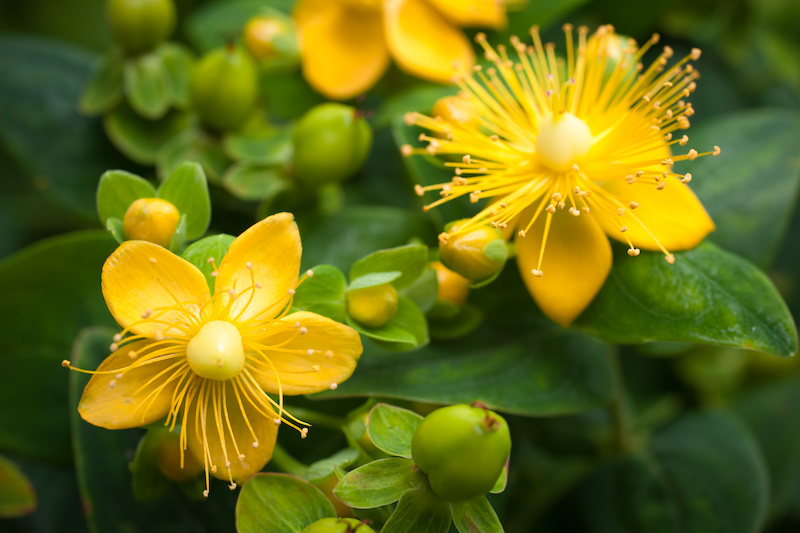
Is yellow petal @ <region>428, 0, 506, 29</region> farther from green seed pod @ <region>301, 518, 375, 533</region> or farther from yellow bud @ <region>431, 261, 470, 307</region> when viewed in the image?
green seed pod @ <region>301, 518, 375, 533</region>

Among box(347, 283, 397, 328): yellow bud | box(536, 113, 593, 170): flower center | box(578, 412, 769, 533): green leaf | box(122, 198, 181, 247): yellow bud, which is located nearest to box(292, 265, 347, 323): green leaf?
box(347, 283, 397, 328): yellow bud

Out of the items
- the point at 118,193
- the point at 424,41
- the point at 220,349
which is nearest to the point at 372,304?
the point at 220,349

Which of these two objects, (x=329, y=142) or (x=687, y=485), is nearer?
(x=329, y=142)

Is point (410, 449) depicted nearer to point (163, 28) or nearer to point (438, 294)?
point (438, 294)

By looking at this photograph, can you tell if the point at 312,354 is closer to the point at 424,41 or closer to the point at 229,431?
the point at 229,431

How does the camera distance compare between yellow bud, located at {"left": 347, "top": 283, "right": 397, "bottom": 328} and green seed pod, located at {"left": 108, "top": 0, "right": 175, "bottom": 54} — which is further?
green seed pod, located at {"left": 108, "top": 0, "right": 175, "bottom": 54}

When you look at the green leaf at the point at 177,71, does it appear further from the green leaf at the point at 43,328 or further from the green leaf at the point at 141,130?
the green leaf at the point at 43,328
